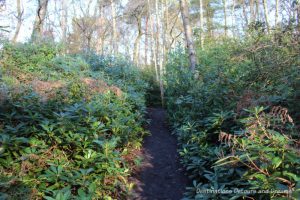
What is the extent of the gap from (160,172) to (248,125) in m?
2.42

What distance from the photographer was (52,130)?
4176mm

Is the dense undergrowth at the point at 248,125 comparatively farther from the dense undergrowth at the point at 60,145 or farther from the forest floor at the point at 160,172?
A: the dense undergrowth at the point at 60,145

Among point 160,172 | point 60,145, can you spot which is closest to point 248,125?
point 160,172

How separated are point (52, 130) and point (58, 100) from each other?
0.98 meters

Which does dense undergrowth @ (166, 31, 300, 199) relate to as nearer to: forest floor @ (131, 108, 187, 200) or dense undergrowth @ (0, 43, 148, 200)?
forest floor @ (131, 108, 187, 200)

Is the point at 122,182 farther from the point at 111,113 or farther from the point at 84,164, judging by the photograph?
the point at 111,113

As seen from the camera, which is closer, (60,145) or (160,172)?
(60,145)

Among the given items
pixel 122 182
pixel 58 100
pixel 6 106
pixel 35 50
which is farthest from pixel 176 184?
pixel 35 50

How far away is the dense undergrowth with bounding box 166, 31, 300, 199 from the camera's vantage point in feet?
8.80

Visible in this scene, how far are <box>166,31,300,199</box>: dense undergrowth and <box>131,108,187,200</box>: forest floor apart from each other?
29cm

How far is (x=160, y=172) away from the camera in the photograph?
17.6 ft

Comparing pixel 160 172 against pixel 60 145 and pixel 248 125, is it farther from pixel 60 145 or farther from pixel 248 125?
pixel 248 125

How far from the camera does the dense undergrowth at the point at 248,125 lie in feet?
8.80

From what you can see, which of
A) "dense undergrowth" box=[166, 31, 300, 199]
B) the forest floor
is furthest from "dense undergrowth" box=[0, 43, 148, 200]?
"dense undergrowth" box=[166, 31, 300, 199]
